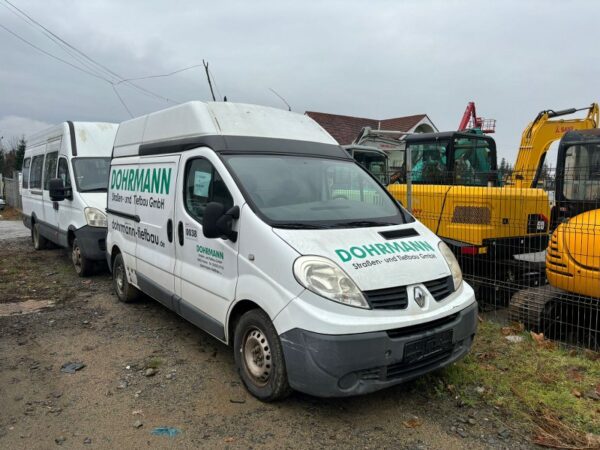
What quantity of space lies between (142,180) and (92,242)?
270 centimetres

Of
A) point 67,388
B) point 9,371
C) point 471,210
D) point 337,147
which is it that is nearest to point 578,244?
point 471,210

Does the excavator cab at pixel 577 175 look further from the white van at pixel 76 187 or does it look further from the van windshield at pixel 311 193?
the white van at pixel 76 187

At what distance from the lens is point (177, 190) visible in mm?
4605

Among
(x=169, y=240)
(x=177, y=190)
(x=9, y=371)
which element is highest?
(x=177, y=190)

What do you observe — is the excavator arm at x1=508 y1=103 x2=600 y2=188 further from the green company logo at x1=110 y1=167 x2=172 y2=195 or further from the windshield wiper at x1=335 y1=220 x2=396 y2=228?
the green company logo at x1=110 y1=167 x2=172 y2=195

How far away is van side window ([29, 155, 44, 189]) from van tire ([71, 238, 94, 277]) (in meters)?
2.98

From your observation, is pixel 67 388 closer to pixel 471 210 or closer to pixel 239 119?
pixel 239 119

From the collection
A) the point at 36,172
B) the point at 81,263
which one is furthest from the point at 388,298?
the point at 36,172


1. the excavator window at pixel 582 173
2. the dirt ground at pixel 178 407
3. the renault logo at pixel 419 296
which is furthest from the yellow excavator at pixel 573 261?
the renault logo at pixel 419 296

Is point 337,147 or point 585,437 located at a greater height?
point 337,147

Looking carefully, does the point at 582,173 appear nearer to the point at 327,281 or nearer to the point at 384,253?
the point at 384,253

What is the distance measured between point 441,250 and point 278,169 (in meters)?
1.59

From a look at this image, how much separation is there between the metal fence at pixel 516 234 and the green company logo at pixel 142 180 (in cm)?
324

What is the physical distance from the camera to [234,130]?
426cm
